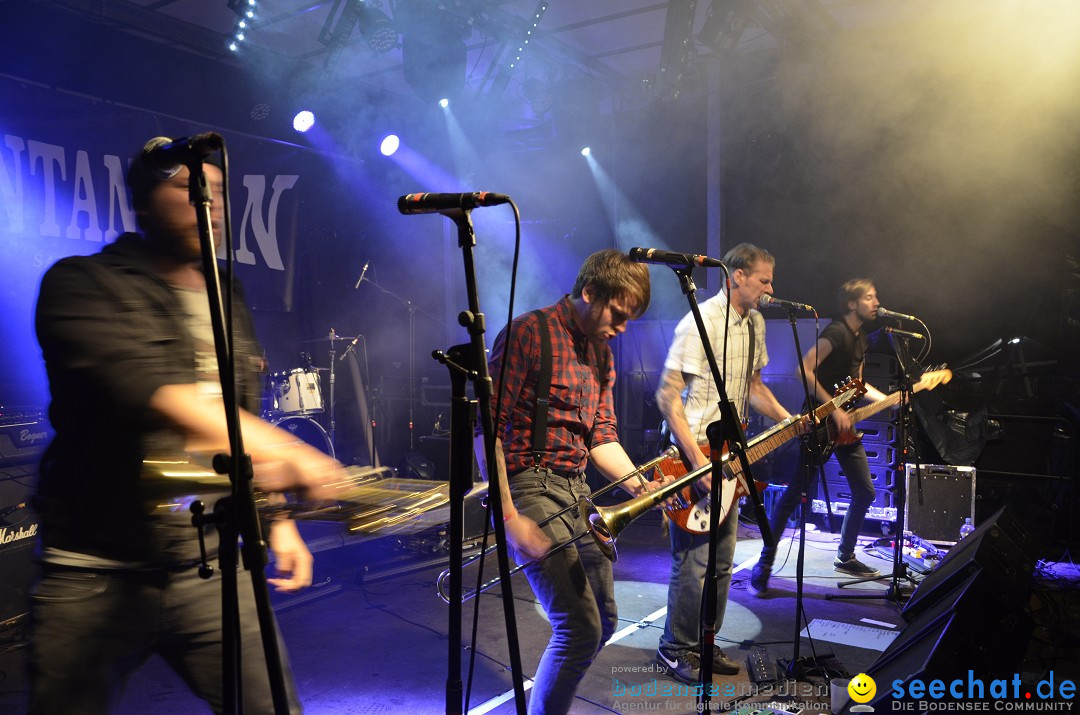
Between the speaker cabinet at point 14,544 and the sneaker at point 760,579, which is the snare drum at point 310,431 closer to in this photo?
the speaker cabinet at point 14,544

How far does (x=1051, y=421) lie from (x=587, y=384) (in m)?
6.68

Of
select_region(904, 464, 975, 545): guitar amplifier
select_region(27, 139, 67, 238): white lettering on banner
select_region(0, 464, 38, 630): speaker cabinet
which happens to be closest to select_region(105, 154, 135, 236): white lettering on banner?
select_region(27, 139, 67, 238): white lettering on banner

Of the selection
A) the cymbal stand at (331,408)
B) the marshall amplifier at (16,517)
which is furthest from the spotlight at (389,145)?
the marshall amplifier at (16,517)

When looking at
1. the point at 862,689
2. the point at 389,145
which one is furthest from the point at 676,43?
the point at 862,689

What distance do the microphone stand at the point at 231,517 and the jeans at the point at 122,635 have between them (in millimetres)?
317

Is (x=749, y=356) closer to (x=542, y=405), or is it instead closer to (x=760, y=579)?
(x=542, y=405)

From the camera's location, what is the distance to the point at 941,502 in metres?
7.09

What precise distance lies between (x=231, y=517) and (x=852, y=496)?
5876 millimetres

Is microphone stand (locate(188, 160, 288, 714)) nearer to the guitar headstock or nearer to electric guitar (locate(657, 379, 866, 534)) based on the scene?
electric guitar (locate(657, 379, 866, 534))

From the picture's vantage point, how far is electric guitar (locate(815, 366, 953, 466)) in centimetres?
553

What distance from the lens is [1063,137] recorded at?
25.8ft

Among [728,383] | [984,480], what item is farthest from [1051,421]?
[728,383]

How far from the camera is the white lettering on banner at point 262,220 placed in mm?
8852

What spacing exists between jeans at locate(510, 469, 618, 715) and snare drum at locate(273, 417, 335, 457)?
6.01m
